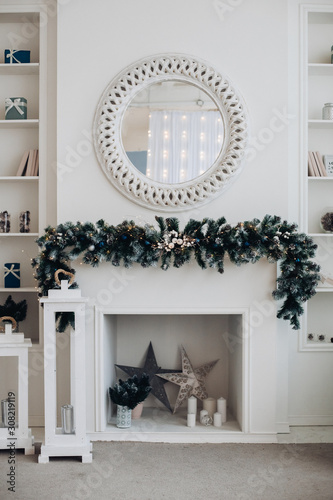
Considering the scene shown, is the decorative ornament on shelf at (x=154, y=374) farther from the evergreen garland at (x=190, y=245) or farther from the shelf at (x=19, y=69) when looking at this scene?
the shelf at (x=19, y=69)

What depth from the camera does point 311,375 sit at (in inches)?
151

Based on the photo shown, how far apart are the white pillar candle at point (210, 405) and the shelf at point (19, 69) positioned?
2.47 metres

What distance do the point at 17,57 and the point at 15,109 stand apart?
0.35 m

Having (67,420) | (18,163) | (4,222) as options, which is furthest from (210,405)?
(18,163)

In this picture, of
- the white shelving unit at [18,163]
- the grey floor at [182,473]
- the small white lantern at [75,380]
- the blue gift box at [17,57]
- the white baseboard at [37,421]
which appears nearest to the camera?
the grey floor at [182,473]

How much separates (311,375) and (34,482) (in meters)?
1.91

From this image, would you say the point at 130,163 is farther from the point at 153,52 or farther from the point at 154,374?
the point at 154,374

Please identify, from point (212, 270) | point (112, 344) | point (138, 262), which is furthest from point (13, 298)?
point (212, 270)

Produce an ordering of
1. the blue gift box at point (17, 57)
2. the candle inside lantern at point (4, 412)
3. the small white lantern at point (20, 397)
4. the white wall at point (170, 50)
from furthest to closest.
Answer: the blue gift box at point (17, 57) → the white wall at point (170, 50) → the candle inside lantern at point (4, 412) → the small white lantern at point (20, 397)

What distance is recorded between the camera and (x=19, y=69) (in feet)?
12.8

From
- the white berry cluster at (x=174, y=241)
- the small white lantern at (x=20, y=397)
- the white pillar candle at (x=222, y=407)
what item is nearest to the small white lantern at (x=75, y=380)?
the small white lantern at (x=20, y=397)

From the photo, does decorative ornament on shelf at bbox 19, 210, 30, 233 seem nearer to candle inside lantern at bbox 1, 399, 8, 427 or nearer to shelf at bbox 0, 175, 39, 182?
shelf at bbox 0, 175, 39, 182

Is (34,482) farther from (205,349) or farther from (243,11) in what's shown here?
(243,11)

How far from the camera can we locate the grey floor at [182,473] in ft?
8.93
